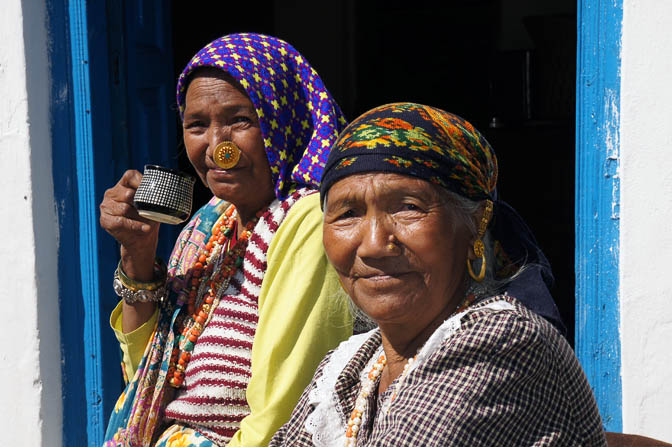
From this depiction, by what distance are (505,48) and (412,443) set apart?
5.46m

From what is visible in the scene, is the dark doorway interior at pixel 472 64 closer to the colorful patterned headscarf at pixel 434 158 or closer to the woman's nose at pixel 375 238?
the colorful patterned headscarf at pixel 434 158

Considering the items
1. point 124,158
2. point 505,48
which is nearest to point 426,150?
Answer: point 124,158

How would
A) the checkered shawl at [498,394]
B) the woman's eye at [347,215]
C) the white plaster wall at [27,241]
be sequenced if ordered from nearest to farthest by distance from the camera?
the checkered shawl at [498,394], the woman's eye at [347,215], the white plaster wall at [27,241]

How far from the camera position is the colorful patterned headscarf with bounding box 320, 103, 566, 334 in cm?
164

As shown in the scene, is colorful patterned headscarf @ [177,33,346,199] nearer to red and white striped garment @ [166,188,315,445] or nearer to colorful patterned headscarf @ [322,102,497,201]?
red and white striped garment @ [166,188,315,445]

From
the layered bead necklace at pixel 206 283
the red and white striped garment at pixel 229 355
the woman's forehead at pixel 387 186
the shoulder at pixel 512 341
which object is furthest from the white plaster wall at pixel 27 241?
the shoulder at pixel 512 341

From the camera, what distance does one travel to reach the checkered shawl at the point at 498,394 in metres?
1.44

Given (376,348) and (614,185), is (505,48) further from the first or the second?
(376,348)

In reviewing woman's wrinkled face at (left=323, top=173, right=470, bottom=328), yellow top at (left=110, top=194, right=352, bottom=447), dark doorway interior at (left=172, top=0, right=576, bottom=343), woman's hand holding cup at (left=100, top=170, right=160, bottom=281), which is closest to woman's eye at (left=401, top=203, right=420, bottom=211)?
woman's wrinkled face at (left=323, top=173, right=470, bottom=328)

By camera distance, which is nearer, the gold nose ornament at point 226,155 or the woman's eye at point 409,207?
the woman's eye at point 409,207

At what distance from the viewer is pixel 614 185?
2.47m

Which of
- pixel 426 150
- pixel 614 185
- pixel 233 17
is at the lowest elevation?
pixel 614 185

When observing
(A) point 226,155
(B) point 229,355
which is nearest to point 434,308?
(B) point 229,355

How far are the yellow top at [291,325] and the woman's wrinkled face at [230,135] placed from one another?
266 mm
